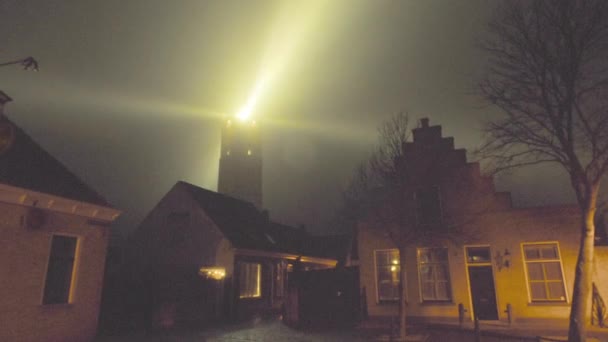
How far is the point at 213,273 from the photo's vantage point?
65.3 ft

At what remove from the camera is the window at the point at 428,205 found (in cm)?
1689

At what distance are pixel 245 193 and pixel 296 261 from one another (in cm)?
4637

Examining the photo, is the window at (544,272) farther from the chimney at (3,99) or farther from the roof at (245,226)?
the chimney at (3,99)

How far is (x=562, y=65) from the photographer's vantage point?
36.6ft

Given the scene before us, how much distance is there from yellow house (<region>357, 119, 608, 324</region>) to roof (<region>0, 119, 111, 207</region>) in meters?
11.5

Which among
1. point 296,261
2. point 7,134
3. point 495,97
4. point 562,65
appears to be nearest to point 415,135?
point 495,97

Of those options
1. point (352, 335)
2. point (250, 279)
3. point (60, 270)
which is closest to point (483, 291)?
point (352, 335)

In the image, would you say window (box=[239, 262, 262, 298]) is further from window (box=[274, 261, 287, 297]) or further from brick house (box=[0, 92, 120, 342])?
brick house (box=[0, 92, 120, 342])

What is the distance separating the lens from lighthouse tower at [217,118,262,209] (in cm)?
7112

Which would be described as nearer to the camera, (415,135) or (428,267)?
(428,267)

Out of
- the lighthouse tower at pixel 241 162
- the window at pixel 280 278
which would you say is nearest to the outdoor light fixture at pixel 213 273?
the window at pixel 280 278

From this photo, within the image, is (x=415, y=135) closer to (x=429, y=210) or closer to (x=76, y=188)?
(x=429, y=210)

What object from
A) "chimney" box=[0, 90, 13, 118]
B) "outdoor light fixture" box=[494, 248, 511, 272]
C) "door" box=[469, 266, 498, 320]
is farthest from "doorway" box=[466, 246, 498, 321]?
"chimney" box=[0, 90, 13, 118]

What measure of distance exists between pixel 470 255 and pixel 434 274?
173cm
